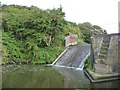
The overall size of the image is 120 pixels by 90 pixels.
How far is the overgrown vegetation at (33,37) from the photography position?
22.6 meters

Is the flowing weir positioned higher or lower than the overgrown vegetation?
lower

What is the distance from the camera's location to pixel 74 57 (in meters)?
21.0

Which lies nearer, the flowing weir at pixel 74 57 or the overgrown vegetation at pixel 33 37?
the flowing weir at pixel 74 57

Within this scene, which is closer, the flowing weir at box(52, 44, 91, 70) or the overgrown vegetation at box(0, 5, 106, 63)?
the flowing weir at box(52, 44, 91, 70)

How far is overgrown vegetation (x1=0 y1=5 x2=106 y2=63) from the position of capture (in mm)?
22625

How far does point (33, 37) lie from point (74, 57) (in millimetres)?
5551

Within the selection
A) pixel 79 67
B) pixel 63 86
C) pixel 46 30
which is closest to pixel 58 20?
pixel 46 30

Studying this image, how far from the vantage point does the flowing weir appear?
1941cm

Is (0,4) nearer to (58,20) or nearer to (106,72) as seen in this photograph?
(58,20)

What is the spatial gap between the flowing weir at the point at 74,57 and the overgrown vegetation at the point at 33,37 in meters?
1.01

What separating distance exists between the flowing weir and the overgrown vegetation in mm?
1007

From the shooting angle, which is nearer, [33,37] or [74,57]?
[74,57]

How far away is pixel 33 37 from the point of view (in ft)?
78.5

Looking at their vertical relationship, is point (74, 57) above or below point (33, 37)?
below
